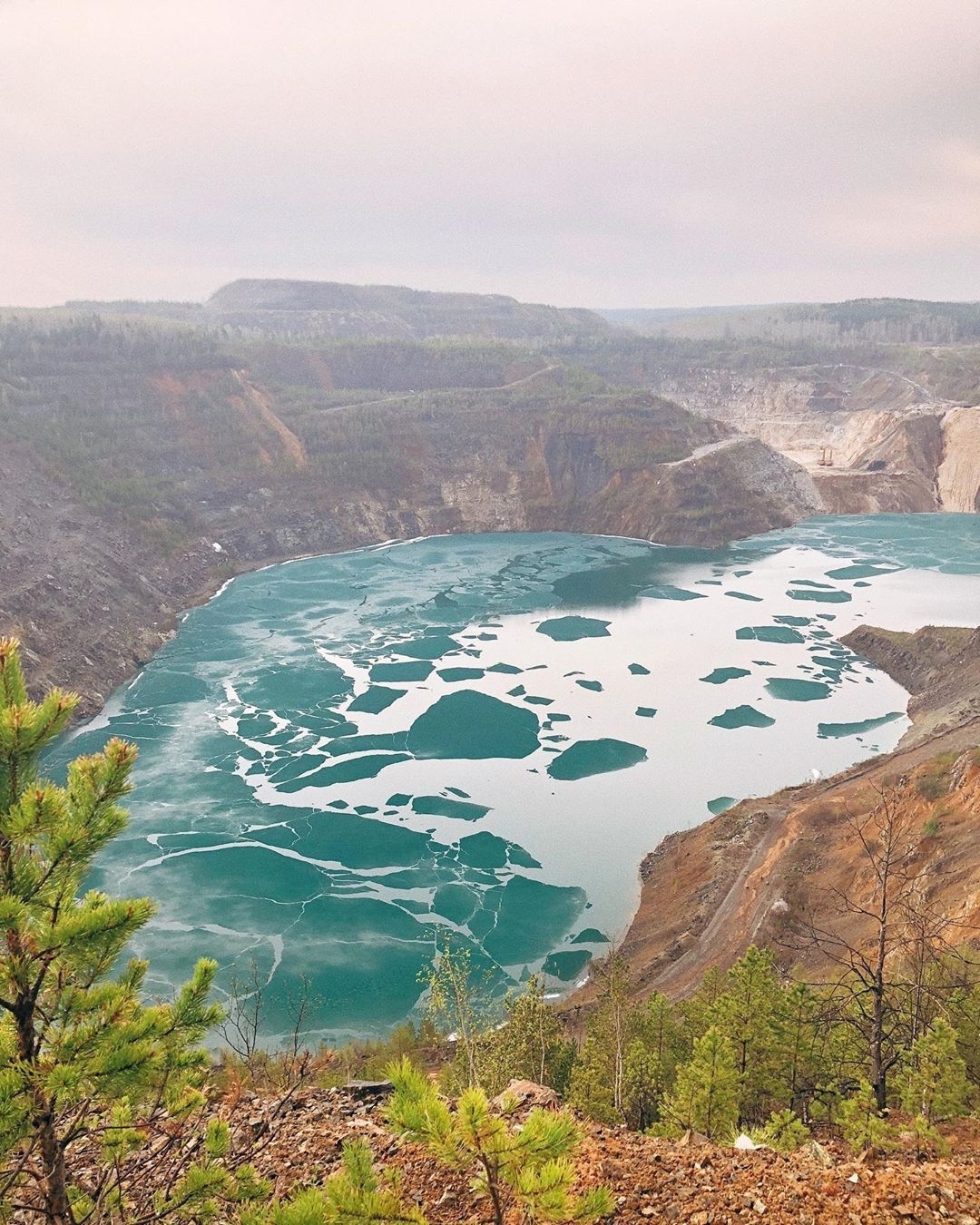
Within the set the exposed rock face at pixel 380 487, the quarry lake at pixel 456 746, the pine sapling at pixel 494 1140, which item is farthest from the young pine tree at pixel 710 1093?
the exposed rock face at pixel 380 487

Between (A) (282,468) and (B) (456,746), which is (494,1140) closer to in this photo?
(B) (456,746)

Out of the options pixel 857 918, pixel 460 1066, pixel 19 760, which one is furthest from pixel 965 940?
pixel 19 760

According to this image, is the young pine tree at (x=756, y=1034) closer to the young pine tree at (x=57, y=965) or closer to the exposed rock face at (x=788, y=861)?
the exposed rock face at (x=788, y=861)

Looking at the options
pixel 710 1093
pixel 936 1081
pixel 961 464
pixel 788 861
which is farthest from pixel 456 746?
pixel 961 464

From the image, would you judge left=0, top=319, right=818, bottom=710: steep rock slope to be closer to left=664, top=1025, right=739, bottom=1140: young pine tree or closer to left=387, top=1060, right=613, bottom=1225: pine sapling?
left=664, top=1025, right=739, bottom=1140: young pine tree

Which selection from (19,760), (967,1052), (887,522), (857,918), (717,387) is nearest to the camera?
(19,760)

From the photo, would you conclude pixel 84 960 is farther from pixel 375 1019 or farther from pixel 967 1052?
pixel 375 1019
